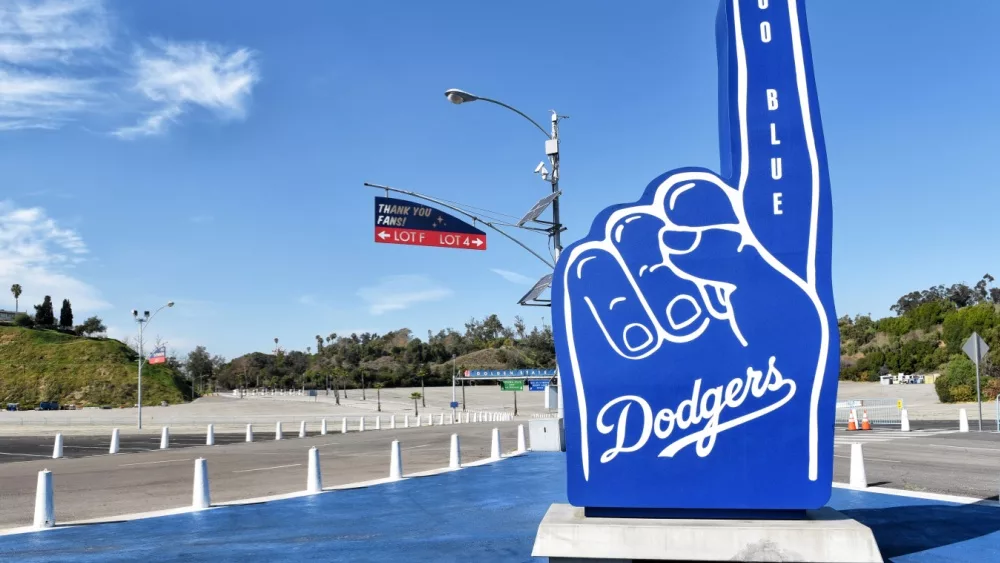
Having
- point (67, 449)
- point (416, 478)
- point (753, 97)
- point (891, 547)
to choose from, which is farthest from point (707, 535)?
point (67, 449)

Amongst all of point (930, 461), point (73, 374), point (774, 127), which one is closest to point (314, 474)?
point (774, 127)

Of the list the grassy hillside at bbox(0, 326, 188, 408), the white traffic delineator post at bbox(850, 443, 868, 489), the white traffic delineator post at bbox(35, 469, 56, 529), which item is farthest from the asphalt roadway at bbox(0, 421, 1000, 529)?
the grassy hillside at bbox(0, 326, 188, 408)

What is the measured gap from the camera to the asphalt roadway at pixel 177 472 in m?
14.5

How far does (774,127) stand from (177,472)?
1917 cm

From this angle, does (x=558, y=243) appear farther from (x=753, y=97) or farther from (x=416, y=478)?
(x=753, y=97)

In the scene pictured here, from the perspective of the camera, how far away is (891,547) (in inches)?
313

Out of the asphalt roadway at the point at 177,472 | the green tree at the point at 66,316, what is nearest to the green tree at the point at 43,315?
the green tree at the point at 66,316

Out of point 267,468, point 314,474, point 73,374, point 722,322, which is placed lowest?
point 267,468

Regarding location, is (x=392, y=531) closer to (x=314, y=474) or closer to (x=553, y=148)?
(x=314, y=474)

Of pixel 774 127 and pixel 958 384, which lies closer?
pixel 774 127

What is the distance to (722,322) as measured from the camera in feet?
23.0

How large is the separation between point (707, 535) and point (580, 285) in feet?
8.58

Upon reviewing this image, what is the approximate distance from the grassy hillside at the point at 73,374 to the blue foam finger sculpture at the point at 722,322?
121632 millimetres

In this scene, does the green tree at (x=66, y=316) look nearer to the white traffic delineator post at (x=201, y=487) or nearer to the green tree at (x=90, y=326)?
the green tree at (x=90, y=326)
